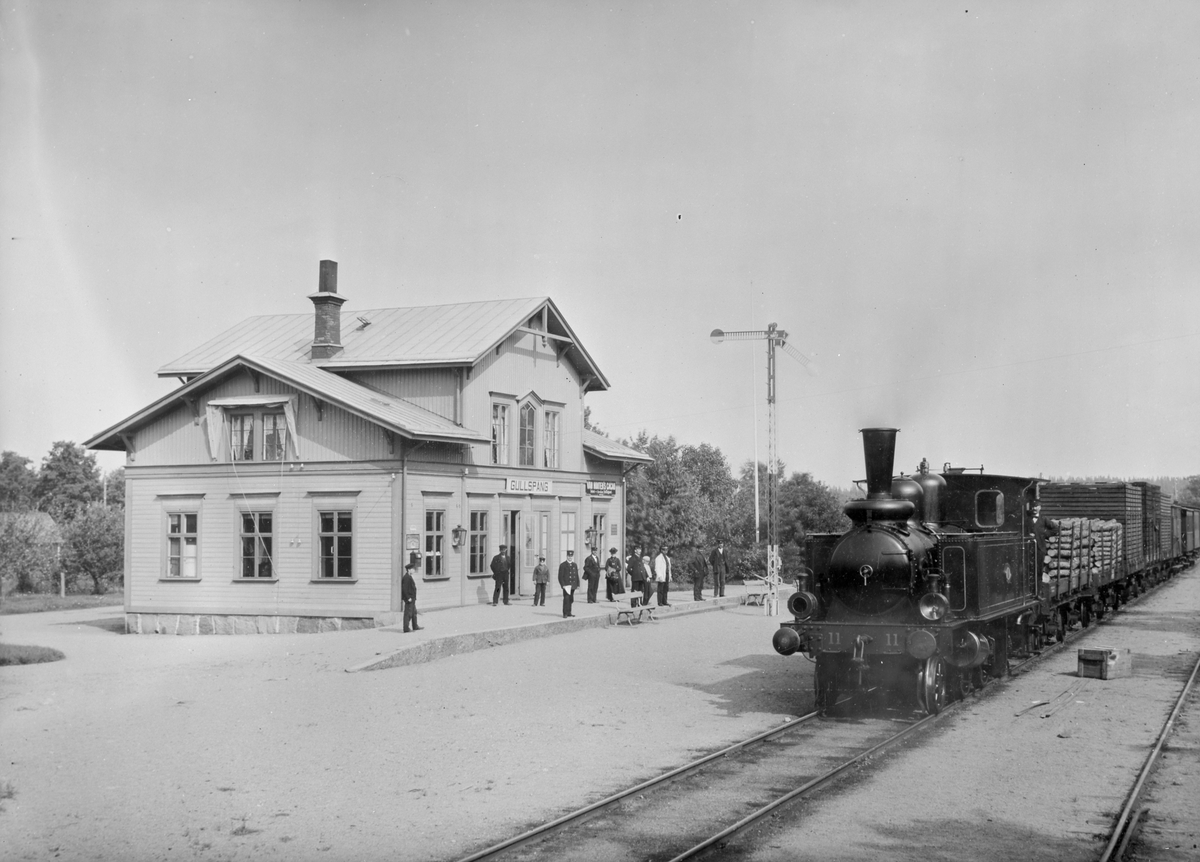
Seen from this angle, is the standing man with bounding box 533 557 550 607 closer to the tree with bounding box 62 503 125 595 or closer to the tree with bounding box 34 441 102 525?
the tree with bounding box 62 503 125 595

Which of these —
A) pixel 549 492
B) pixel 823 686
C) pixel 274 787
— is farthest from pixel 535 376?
pixel 274 787

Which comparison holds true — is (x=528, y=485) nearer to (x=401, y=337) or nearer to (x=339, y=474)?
(x=401, y=337)

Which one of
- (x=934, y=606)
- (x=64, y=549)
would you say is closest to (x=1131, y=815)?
(x=934, y=606)

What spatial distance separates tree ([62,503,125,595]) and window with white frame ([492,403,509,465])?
20712 millimetres

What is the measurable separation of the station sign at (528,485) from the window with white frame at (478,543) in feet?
3.61

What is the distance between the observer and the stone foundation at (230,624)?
21.6m

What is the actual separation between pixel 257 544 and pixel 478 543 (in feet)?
15.9

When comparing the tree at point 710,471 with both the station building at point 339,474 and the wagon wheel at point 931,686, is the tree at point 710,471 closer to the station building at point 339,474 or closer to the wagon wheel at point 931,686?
the station building at point 339,474

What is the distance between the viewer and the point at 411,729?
11.5 metres

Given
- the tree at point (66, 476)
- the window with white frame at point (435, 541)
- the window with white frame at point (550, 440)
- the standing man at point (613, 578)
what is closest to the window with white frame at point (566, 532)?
the window with white frame at point (550, 440)

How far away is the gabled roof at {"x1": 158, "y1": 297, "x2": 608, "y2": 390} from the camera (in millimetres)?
24391

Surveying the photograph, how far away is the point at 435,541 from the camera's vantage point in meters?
22.7

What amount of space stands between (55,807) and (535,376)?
1916 centimetres

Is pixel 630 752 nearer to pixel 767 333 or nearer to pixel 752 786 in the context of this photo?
pixel 752 786
